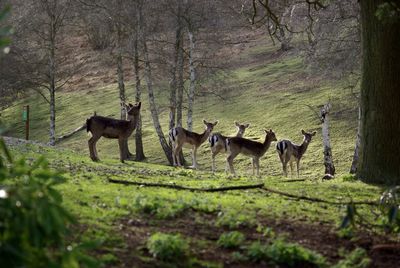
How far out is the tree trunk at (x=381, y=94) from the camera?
14047 millimetres

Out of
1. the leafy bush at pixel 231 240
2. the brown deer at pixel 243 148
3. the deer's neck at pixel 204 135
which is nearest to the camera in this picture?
the leafy bush at pixel 231 240

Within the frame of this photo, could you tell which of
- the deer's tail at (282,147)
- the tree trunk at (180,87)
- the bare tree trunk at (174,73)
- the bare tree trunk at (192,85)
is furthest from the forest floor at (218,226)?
the tree trunk at (180,87)

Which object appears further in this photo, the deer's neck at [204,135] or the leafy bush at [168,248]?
the deer's neck at [204,135]

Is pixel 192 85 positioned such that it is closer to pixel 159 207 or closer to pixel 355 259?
pixel 159 207

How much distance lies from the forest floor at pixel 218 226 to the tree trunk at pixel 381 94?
262 cm

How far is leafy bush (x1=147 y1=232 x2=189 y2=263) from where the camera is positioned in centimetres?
788

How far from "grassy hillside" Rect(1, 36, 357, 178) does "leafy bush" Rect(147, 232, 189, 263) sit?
67.9ft

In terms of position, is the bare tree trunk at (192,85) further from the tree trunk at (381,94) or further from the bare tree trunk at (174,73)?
the tree trunk at (381,94)

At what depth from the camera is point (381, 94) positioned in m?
14.3

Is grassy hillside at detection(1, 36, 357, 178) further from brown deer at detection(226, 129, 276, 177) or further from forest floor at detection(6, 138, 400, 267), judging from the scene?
forest floor at detection(6, 138, 400, 267)

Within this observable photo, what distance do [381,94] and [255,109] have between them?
92.8 feet

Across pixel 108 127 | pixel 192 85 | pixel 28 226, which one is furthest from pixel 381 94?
pixel 192 85

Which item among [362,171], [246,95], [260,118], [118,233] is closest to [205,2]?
[260,118]

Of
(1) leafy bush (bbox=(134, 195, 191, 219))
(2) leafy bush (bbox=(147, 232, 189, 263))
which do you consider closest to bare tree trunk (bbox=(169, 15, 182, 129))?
(1) leafy bush (bbox=(134, 195, 191, 219))
